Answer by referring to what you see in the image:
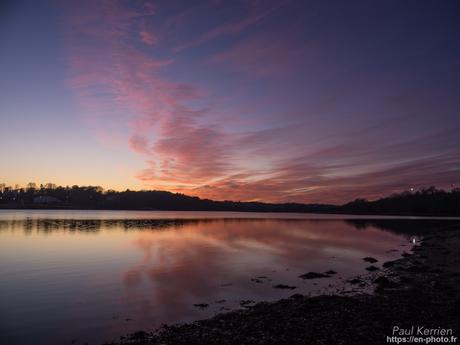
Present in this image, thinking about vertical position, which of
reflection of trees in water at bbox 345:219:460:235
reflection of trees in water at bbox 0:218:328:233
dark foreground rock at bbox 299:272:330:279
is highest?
reflection of trees in water at bbox 0:218:328:233

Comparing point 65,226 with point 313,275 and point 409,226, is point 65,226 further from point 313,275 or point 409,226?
point 409,226

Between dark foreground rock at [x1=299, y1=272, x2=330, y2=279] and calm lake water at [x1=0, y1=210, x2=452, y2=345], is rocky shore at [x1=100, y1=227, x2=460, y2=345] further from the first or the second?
dark foreground rock at [x1=299, y1=272, x2=330, y2=279]

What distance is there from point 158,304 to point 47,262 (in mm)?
22851

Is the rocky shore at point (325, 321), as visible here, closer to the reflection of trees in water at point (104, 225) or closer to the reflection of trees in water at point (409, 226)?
the reflection of trees in water at point (104, 225)

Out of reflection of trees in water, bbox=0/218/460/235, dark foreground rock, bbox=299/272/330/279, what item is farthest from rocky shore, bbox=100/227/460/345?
reflection of trees in water, bbox=0/218/460/235

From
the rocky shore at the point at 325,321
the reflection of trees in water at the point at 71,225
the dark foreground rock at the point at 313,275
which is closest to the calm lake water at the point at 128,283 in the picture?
the dark foreground rock at the point at 313,275

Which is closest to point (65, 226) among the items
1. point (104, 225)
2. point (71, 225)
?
point (71, 225)

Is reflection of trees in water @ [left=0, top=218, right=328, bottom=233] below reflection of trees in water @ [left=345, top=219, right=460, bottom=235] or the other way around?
the other way around

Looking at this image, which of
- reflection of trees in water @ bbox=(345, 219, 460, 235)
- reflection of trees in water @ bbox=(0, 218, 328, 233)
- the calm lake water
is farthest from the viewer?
reflection of trees in water @ bbox=(345, 219, 460, 235)

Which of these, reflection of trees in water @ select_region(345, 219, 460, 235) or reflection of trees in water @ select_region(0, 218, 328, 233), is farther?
reflection of trees in water @ select_region(345, 219, 460, 235)

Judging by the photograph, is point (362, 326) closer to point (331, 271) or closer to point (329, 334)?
point (329, 334)

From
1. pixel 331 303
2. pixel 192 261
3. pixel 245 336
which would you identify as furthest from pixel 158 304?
pixel 192 261

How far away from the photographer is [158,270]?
34.5m

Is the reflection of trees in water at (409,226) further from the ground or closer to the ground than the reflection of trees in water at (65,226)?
closer to the ground
